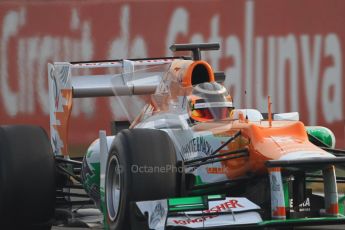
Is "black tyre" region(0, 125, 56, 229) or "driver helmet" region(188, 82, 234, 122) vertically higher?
"driver helmet" region(188, 82, 234, 122)

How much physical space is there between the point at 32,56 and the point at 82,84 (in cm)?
732

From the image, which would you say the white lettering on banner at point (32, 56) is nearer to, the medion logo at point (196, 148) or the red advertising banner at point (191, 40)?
the red advertising banner at point (191, 40)

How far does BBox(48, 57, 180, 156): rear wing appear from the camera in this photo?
9.98 m

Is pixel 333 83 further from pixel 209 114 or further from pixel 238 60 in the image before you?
pixel 209 114

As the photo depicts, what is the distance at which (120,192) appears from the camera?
779 centimetres

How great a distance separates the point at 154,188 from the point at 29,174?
1.76 m

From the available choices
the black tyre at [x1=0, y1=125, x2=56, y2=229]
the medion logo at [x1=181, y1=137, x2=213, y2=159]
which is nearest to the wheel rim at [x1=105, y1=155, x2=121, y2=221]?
the medion logo at [x1=181, y1=137, x2=213, y2=159]

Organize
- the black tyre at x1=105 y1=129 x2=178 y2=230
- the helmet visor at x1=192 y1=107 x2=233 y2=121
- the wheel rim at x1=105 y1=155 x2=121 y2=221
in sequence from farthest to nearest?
the helmet visor at x1=192 y1=107 x2=233 y2=121, the wheel rim at x1=105 y1=155 x2=121 y2=221, the black tyre at x1=105 y1=129 x2=178 y2=230

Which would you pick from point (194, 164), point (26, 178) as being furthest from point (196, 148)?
point (26, 178)

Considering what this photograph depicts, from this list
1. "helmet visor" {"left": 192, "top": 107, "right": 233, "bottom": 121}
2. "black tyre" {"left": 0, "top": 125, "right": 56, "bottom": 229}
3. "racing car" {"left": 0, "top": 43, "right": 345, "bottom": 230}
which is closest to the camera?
"racing car" {"left": 0, "top": 43, "right": 345, "bottom": 230}

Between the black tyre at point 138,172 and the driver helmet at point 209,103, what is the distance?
0.88 m

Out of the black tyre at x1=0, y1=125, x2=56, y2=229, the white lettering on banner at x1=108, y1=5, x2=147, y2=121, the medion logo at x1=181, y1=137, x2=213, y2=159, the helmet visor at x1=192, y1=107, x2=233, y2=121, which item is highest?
the white lettering on banner at x1=108, y1=5, x2=147, y2=121

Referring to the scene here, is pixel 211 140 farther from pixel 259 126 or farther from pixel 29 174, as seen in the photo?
pixel 29 174

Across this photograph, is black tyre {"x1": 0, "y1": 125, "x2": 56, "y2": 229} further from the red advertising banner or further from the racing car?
the red advertising banner
